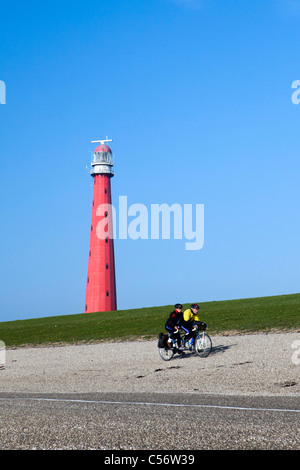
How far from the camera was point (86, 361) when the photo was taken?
24.2m

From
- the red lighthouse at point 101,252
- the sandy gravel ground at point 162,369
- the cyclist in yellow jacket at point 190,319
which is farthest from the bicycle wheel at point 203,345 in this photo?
the red lighthouse at point 101,252

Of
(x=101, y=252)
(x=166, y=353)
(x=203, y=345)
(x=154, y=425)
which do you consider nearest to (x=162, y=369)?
(x=166, y=353)

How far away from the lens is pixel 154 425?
354 inches

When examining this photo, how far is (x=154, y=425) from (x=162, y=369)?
38.1 feet

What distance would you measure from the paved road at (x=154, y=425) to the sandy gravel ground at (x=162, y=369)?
3724 mm

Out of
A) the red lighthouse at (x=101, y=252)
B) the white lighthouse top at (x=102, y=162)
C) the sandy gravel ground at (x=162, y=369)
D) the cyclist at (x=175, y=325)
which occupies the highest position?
the white lighthouse top at (x=102, y=162)

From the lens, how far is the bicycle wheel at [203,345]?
22.1 meters

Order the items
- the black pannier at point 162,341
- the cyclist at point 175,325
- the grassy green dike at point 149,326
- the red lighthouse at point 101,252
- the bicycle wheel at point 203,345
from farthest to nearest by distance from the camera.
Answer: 1. the red lighthouse at point 101,252
2. the grassy green dike at point 149,326
3. the cyclist at point 175,325
4. the black pannier at point 162,341
5. the bicycle wheel at point 203,345

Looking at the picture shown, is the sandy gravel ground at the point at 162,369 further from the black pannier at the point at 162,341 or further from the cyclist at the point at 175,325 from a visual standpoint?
the cyclist at the point at 175,325

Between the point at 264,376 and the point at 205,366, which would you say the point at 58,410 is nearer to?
the point at 264,376

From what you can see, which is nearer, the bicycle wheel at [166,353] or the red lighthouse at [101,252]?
the bicycle wheel at [166,353]

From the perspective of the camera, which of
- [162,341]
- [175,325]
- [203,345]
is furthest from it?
[175,325]

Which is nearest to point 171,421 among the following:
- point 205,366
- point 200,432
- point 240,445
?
point 200,432

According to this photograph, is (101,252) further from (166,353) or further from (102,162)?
(166,353)
